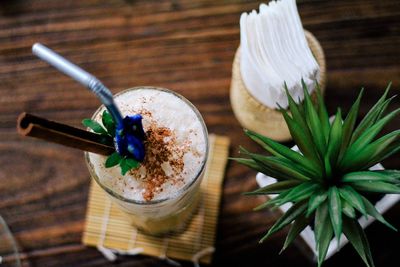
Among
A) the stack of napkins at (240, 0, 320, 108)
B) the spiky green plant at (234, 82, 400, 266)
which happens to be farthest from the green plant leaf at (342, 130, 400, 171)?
the stack of napkins at (240, 0, 320, 108)

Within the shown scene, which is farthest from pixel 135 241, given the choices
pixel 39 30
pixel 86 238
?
pixel 39 30

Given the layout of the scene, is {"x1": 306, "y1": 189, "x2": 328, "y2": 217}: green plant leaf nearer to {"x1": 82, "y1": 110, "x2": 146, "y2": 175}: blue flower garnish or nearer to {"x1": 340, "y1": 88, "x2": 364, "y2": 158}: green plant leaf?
{"x1": 340, "y1": 88, "x2": 364, "y2": 158}: green plant leaf

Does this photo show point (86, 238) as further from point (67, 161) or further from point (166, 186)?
point (166, 186)

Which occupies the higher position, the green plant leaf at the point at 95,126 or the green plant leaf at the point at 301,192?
the green plant leaf at the point at 95,126

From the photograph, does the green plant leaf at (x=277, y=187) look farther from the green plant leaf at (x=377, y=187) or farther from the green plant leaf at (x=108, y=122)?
the green plant leaf at (x=108, y=122)

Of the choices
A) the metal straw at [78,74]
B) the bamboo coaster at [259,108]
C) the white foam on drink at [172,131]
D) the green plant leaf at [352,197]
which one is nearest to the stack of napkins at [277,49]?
the bamboo coaster at [259,108]

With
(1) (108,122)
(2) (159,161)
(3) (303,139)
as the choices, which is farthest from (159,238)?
(3) (303,139)

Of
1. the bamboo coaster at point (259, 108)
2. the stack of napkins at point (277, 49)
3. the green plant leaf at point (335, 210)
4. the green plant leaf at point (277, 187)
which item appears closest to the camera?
the green plant leaf at point (335, 210)
